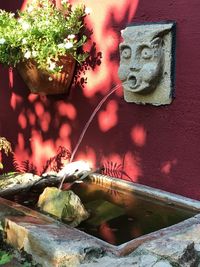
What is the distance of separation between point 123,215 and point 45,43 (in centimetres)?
145

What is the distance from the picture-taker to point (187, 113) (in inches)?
129

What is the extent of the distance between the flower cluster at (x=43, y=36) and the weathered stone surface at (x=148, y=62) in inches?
20.9

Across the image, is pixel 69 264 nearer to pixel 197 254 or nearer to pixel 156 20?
pixel 197 254

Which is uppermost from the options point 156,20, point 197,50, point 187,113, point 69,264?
point 156,20

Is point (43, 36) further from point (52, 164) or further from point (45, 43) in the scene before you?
point (52, 164)

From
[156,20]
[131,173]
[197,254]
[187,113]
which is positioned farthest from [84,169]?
[197,254]

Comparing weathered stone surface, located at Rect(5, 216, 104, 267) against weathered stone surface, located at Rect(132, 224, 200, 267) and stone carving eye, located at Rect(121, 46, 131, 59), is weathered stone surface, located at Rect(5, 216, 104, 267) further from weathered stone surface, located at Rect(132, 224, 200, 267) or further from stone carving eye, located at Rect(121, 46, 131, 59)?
stone carving eye, located at Rect(121, 46, 131, 59)

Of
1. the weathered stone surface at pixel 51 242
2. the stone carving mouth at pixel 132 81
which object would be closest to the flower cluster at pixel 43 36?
the stone carving mouth at pixel 132 81

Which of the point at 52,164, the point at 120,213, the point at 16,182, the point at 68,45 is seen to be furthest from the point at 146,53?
the point at 52,164

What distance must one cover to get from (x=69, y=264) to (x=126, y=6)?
1949 mm

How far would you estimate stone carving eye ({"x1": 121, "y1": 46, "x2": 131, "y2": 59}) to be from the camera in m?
3.45

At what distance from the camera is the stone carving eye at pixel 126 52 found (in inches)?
136

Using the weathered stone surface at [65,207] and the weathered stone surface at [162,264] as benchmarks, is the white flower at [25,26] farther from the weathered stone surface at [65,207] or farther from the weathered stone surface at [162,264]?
the weathered stone surface at [162,264]

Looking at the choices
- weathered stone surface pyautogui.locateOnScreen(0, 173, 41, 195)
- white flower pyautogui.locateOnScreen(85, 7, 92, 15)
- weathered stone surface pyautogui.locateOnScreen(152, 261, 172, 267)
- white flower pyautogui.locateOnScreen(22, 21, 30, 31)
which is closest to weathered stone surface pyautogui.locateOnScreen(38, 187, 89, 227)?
weathered stone surface pyautogui.locateOnScreen(0, 173, 41, 195)
